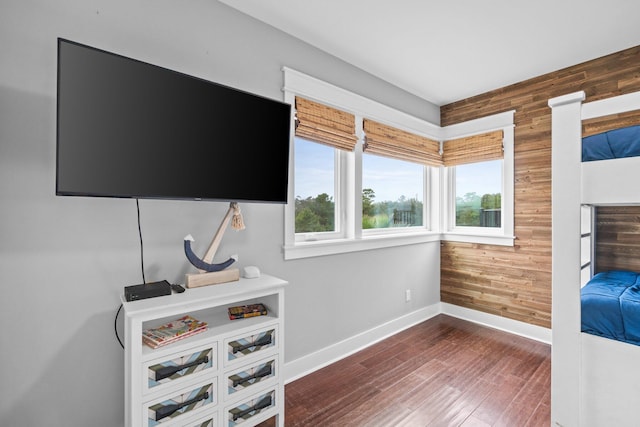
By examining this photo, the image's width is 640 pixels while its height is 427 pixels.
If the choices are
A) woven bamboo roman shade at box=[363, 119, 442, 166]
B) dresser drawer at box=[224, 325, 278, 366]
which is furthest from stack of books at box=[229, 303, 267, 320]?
woven bamboo roman shade at box=[363, 119, 442, 166]

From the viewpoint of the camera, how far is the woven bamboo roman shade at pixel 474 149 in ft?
10.5

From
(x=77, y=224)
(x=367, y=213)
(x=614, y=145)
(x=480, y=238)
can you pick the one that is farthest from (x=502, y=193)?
(x=77, y=224)

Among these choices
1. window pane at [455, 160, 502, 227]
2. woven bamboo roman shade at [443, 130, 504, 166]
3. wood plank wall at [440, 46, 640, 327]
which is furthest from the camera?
window pane at [455, 160, 502, 227]

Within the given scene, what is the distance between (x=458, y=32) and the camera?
2232 millimetres

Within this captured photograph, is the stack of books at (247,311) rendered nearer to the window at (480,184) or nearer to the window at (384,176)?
the window at (384,176)

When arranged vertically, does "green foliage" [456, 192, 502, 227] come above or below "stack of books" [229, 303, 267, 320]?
above

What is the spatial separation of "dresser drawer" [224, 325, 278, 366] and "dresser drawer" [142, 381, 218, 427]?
147mm

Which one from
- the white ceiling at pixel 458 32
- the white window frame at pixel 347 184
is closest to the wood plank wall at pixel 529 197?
the white ceiling at pixel 458 32

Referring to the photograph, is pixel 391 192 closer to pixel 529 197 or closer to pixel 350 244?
pixel 350 244

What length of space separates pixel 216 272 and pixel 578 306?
1.78 meters

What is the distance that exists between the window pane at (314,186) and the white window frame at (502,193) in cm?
172

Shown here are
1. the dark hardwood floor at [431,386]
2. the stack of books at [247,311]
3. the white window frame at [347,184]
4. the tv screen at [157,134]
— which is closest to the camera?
the tv screen at [157,134]

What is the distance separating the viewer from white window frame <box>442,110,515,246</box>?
3.12m

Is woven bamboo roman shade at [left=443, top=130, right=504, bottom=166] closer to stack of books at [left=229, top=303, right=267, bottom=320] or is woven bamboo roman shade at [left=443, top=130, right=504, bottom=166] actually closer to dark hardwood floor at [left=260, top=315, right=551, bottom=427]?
dark hardwood floor at [left=260, top=315, right=551, bottom=427]
